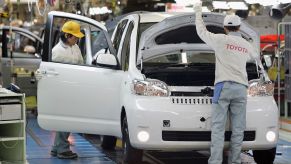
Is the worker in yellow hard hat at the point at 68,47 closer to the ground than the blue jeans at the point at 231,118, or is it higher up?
higher up

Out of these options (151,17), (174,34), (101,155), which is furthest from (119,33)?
(101,155)

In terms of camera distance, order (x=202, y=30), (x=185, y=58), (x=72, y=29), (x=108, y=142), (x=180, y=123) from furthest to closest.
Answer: (x=108, y=142) → (x=72, y=29) → (x=185, y=58) → (x=202, y=30) → (x=180, y=123)

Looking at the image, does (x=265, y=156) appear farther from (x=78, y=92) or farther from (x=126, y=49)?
(x=78, y=92)

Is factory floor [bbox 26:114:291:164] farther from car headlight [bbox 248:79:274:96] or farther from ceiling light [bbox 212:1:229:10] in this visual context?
ceiling light [bbox 212:1:229:10]

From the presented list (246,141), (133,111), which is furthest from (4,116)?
(246,141)

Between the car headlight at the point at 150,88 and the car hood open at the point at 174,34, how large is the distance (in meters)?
0.47

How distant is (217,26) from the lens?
311 inches

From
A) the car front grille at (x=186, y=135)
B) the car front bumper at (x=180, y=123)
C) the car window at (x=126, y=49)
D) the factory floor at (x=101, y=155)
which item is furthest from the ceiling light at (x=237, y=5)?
the car front grille at (x=186, y=135)

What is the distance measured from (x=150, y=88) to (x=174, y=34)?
3.93 feet

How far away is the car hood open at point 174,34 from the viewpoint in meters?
7.59

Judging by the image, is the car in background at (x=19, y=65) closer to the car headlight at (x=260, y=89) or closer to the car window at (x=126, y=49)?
the car window at (x=126, y=49)

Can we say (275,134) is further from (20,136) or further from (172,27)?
(20,136)

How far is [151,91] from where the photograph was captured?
23.1 ft

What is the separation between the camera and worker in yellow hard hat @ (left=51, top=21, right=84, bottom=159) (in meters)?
8.46
